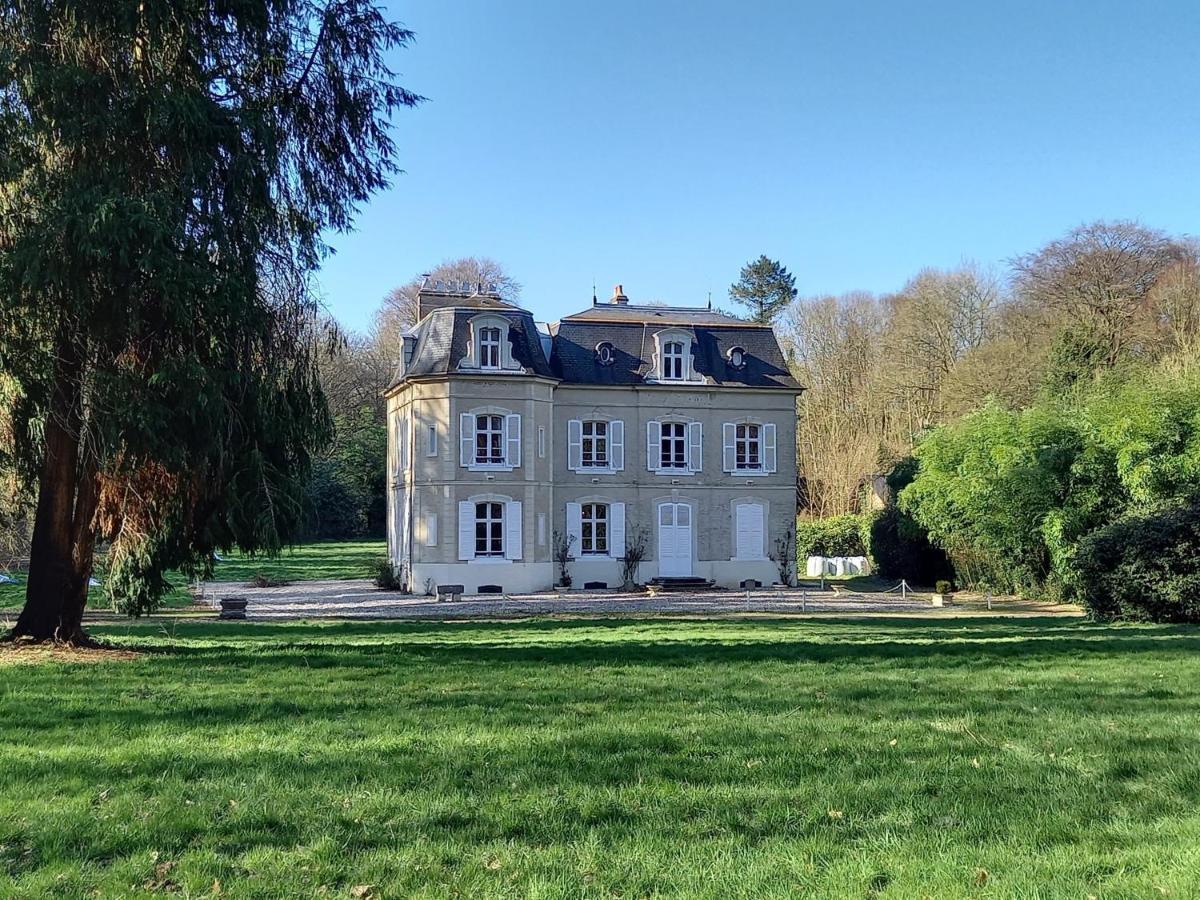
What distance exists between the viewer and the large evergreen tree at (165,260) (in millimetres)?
9117

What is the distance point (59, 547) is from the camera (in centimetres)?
1088

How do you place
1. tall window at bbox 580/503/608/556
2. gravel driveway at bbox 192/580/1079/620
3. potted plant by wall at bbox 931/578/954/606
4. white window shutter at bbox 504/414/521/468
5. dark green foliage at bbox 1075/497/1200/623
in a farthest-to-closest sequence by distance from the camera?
tall window at bbox 580/503/608/556
white window shutter at bbox 504/414/521/468
potted plant by wall at bbox 931/578/954/606
gravel driveway at bbox 192/580/1079/620
dark green foliage at bbox 1075/497/1200/623

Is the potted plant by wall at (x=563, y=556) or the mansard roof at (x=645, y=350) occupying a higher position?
the mansard roof at (x=645, y=350)

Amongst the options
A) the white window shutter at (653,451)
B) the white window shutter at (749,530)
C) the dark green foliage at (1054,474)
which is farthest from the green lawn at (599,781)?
the white window shutter at (749,530)

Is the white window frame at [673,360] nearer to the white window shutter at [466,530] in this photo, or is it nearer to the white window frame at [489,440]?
the white window frame at [489,440]

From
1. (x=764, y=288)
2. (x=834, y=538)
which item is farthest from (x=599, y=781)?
(x=764, y=288)

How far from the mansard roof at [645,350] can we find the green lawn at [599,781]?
2011cm

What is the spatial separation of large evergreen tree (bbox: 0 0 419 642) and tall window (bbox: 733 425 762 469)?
19805 millimetres

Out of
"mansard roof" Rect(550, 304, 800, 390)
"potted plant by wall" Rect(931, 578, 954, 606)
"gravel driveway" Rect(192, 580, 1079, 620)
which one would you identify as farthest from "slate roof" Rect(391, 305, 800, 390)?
"potted plant by wall" Rect(931, 578, 954, 606)

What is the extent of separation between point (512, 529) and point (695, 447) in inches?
246

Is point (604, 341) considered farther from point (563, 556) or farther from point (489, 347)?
point (563, 556)

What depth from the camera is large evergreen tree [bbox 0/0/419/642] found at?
359 inches

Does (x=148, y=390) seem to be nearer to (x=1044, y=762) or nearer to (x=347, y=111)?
(x=347, y=111)

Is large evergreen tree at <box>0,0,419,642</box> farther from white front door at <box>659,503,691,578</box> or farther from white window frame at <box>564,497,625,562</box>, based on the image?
white front door at <box>659,503,691,578</box>
